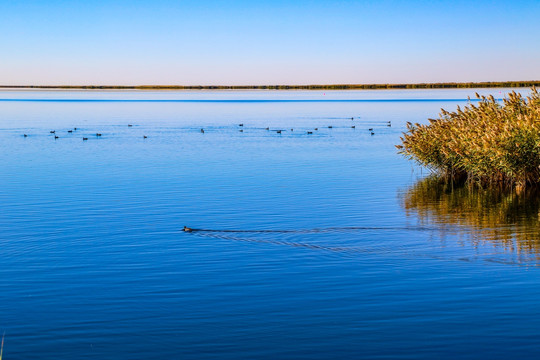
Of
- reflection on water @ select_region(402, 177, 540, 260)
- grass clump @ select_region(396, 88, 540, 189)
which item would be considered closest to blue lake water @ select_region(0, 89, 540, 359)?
reflection on water @ select_region(402, 177, 540, 260)

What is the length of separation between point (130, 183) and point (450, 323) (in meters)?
25.2

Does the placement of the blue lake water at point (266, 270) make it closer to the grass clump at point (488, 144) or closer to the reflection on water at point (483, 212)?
the reflection on water at point (483, 212)

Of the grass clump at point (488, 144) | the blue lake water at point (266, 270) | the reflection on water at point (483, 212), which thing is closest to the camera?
the blue lake water at point (266, 270)

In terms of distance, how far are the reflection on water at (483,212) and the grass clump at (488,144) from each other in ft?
3.47

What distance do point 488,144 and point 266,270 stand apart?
16.4m

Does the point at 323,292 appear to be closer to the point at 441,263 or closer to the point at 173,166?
the point at 441,263

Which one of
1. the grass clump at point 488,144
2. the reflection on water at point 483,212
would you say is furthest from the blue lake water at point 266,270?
the grass clump at point 488,144

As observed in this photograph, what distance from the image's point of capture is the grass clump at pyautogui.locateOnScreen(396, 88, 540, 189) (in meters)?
29.8

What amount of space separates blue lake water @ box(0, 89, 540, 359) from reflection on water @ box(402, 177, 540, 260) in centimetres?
11

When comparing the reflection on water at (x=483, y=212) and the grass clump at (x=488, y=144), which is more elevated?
the grass clump at (x=488, y=144)

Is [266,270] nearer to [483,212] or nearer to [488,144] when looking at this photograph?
[483,212]

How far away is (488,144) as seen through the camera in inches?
1183

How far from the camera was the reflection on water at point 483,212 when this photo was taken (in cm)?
2130

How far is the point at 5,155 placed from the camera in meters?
52.2
